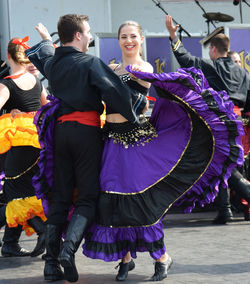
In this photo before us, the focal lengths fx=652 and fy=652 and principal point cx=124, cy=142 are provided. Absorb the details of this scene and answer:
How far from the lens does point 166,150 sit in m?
4.45

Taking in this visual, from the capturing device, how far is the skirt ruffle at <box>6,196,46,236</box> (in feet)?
17.6

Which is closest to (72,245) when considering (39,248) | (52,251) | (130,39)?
(52,251)

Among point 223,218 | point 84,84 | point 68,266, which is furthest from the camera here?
point 223,218

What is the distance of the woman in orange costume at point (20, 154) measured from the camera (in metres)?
5.35

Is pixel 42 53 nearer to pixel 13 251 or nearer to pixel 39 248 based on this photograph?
pixel 39 248

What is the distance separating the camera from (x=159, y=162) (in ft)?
14.5

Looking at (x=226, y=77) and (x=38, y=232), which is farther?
(x=226, y=77)

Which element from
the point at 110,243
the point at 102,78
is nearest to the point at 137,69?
the point at 102,78

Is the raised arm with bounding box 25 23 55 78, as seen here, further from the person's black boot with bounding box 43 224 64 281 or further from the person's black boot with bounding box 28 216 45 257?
the person's black boot with bounding box 28 216 45 257

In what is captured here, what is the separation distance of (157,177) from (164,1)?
321 inches

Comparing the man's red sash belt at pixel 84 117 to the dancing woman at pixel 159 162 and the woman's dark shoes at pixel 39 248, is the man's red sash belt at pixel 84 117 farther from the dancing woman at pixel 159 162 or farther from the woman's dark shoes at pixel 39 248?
the woman's dark shoes at pixel 39 248

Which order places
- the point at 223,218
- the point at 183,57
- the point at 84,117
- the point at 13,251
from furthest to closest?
the point at 223,218 → the point at 183,57 → the point at 13,251 → the point at 84,117


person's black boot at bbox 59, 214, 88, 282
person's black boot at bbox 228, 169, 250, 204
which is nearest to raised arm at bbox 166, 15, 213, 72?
person's black boot at bbox 228, 169, 250, 204

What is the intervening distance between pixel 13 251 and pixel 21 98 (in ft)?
4.22
